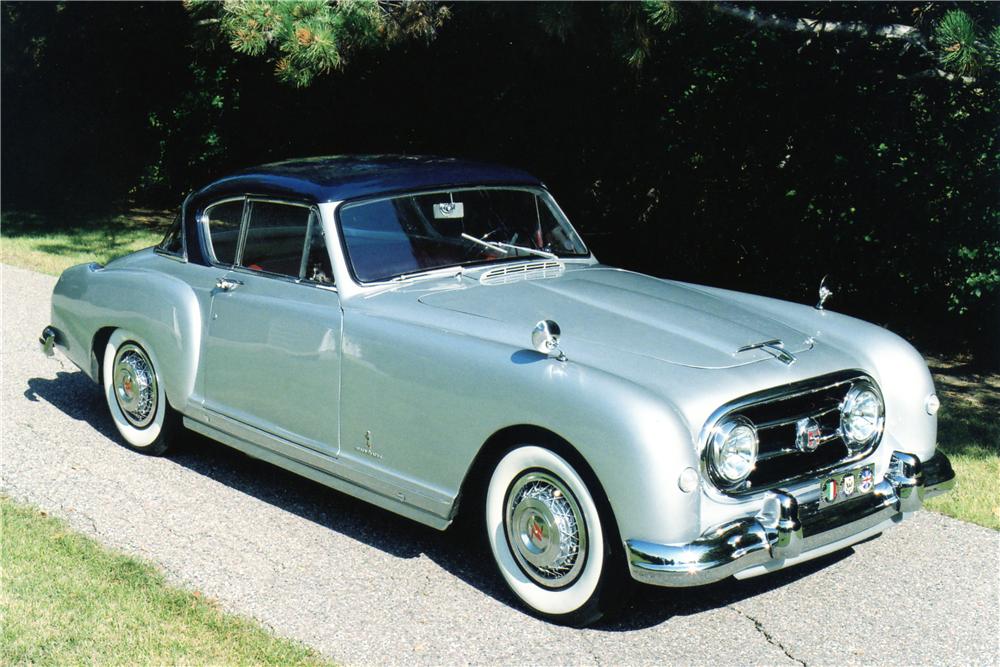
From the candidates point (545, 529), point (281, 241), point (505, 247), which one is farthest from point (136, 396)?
point (545, 529)

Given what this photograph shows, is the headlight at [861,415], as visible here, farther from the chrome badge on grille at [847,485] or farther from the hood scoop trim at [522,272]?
the hood scoop trim at [522,272]

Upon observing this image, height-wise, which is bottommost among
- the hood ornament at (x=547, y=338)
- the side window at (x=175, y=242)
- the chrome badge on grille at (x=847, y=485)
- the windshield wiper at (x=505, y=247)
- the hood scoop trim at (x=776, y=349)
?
the chrome badge on grille at (x=847, y=485)

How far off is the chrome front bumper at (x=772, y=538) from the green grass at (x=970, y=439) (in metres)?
1.13

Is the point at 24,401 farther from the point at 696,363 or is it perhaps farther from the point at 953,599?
the point at 953,599

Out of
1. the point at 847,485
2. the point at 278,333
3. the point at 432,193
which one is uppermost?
the point at 432,193

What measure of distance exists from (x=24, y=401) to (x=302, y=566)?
3.32 m

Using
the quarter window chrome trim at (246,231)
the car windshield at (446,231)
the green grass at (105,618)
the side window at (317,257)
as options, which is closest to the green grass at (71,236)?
the quarter window chrome trim at (246,231)

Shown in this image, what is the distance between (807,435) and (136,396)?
3.74 m

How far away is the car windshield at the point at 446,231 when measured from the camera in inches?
201

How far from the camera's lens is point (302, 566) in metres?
4.68

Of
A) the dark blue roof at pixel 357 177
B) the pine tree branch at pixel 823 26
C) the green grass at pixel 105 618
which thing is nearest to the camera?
the green grass at pixel 105 618

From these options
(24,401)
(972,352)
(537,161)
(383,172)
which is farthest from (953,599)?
(537,161)

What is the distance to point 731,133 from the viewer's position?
9445mm

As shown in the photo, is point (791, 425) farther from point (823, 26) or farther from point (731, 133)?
point (731, 133)
